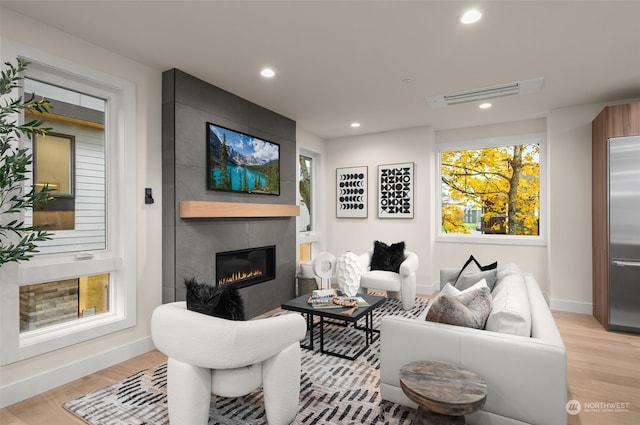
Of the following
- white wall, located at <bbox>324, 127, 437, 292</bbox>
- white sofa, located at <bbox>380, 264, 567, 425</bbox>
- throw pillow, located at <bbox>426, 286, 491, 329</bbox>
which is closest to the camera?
white sofa, located at <bbox>380, 264, 567, 425</bbox>

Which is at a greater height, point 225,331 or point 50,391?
point 225,331

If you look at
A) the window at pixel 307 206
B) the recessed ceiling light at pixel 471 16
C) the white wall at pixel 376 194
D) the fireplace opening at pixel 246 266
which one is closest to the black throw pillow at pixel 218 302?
the fireplace opening at pixel 246 266

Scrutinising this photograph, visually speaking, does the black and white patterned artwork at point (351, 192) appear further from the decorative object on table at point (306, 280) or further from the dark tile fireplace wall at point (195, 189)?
the dark tile fireplace wall at point (195, 189)

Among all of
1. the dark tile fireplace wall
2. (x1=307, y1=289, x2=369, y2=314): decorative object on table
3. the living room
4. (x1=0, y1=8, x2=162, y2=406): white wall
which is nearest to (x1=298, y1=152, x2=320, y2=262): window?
the living room

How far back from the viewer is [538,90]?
364cm

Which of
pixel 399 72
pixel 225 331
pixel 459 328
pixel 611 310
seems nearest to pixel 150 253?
pixel 225 331

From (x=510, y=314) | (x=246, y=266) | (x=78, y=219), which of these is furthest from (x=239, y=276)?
(x=510, y=314)

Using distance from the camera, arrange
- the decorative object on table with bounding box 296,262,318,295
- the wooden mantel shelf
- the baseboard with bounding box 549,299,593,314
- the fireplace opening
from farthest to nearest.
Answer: the decorative object on table with bounding box 296,262,318,295 → the baseboard with bounding box 549,299,593,314 → the fireplace opening → the wooden mantel shelf

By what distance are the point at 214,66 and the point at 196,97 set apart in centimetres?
41

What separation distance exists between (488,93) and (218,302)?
361 cm

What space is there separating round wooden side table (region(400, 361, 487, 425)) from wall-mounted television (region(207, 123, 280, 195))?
266 cm

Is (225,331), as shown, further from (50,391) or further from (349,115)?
(349,115)

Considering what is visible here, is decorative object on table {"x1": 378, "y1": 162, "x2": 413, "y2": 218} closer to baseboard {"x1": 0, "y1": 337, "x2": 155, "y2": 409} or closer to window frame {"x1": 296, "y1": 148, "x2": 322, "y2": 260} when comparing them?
window frame {"x1": 296, "y1": 148, "x2": 322, "y2": 260}

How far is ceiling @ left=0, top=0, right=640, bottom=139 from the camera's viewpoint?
223cm
